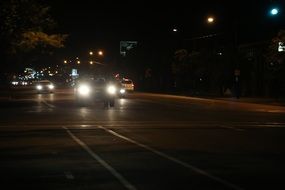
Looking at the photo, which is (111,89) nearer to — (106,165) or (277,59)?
(277,59)

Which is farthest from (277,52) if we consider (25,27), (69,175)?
(69,175)

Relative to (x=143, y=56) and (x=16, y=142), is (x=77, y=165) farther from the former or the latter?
(x=143, y=56)

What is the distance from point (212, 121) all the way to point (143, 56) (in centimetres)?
8915

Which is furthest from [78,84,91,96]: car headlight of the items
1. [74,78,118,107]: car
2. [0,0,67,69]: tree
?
[0,0,67,69]: tree

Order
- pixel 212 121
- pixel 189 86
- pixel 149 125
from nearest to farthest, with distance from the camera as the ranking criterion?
pixel 149 125 < pixel 212 121 < pixel 189 86

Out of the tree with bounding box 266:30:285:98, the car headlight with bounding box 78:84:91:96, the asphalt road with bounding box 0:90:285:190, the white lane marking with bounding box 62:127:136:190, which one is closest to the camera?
the white lane marking with bounding box 62:127:136:190

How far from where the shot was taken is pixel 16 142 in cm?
1919

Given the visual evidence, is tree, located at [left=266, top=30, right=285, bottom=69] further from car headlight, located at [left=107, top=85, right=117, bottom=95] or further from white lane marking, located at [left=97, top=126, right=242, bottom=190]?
white lane marking, located at [left=97, top=126, right=242, bottom=190]

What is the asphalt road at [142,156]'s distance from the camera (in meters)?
12.0

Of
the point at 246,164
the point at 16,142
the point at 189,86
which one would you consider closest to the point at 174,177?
the point at 246,164

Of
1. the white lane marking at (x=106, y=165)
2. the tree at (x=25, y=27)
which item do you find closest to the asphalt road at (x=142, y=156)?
the white lane marking at (x=106, y=165)

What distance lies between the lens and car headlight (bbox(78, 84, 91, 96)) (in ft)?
147

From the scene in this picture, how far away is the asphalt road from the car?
17.1m

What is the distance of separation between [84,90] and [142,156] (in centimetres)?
2955
